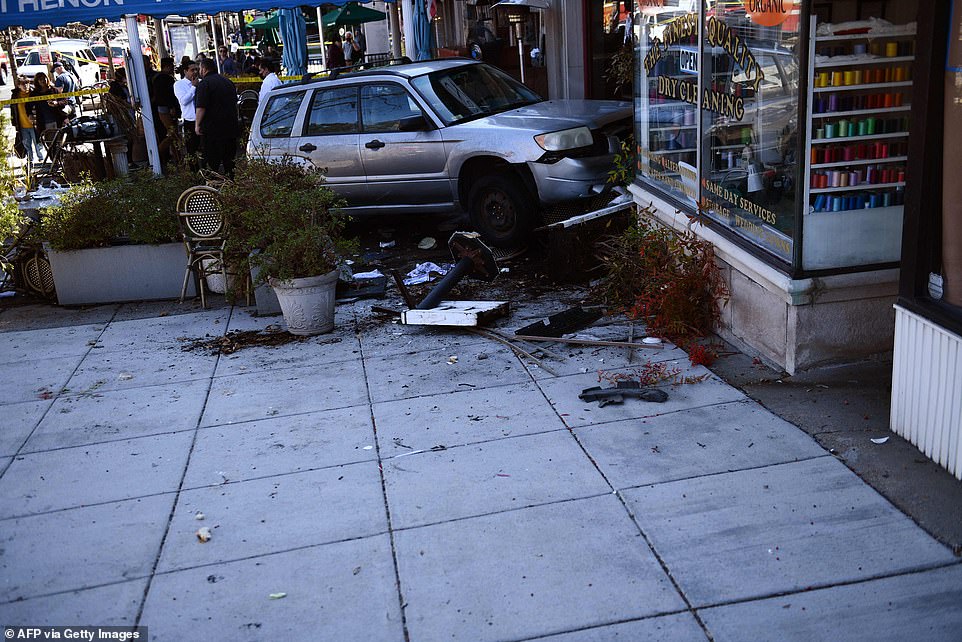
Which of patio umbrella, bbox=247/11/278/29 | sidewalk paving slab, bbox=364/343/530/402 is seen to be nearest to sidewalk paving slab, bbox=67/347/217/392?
sidewalk paving slab, bbox=364/343/530/402

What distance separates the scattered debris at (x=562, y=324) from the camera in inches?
271

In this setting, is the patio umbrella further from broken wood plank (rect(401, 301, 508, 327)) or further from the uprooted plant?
the uprooted plant

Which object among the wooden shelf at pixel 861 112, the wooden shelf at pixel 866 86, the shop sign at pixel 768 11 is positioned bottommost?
the wooden shelf at pixel 861 112

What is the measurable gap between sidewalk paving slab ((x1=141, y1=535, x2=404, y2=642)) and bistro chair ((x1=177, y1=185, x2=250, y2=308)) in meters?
4.82

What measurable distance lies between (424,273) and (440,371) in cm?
293

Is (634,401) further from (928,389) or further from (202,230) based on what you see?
(202,230)

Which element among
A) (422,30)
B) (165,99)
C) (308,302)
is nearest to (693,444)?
(308,302)

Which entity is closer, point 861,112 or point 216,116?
point 861,112

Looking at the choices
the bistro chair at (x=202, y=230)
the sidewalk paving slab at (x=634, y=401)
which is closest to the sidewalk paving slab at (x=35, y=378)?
the bistro chair at (x=202, y=230)

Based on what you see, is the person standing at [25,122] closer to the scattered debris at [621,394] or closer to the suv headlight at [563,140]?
the suv headlight at [563,140]

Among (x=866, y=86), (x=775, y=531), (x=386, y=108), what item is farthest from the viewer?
(x=386, y=108)

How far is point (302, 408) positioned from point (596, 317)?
8.15ft

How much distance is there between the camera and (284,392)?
6285 millimetres

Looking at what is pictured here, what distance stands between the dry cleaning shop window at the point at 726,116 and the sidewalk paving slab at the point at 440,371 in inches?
74.7
